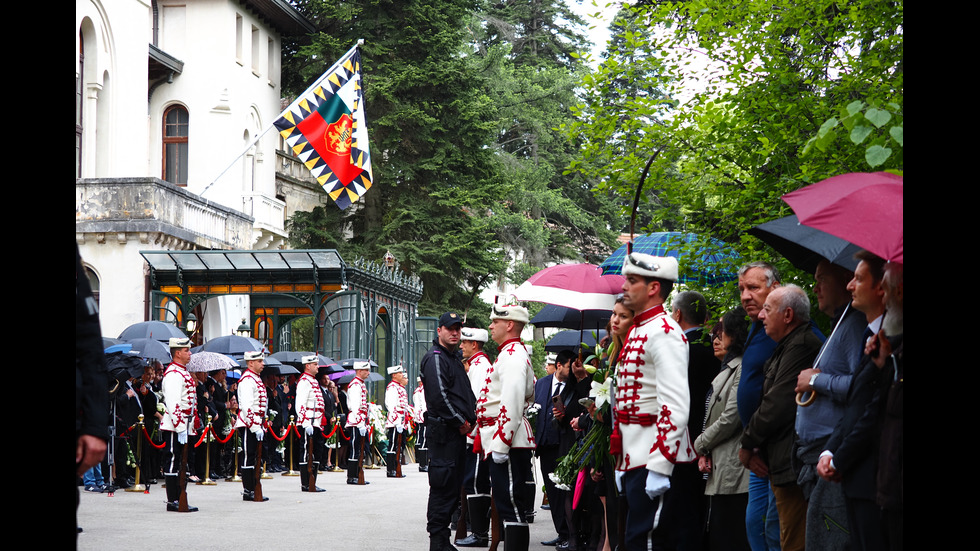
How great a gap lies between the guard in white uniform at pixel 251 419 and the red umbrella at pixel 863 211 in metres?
12.5

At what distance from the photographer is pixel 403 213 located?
40.4 meters

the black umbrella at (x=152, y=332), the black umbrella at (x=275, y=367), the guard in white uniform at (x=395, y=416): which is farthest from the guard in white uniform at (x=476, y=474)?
the guard in white uniform at (x=395, y=416)

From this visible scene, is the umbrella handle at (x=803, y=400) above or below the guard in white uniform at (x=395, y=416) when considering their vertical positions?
above

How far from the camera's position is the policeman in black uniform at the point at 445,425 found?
412 inches

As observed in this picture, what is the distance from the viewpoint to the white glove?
648 cm

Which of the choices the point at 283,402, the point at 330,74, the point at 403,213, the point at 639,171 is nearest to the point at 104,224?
the point at 330,74

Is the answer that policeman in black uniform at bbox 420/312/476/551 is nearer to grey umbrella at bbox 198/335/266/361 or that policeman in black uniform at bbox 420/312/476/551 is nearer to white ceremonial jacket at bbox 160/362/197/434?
white ceremonial jacket at bbox 160/362/197/434

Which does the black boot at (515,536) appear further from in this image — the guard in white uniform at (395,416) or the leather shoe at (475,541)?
the guard in white uniform at (395,416)

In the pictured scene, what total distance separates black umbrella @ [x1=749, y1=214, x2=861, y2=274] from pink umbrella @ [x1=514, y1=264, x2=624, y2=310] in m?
3.55

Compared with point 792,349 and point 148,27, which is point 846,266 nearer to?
point 792,349

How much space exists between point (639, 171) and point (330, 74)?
1829 centimetres

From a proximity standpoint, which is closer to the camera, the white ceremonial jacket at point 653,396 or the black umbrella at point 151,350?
the white ceremonial jacket at point 653,396
